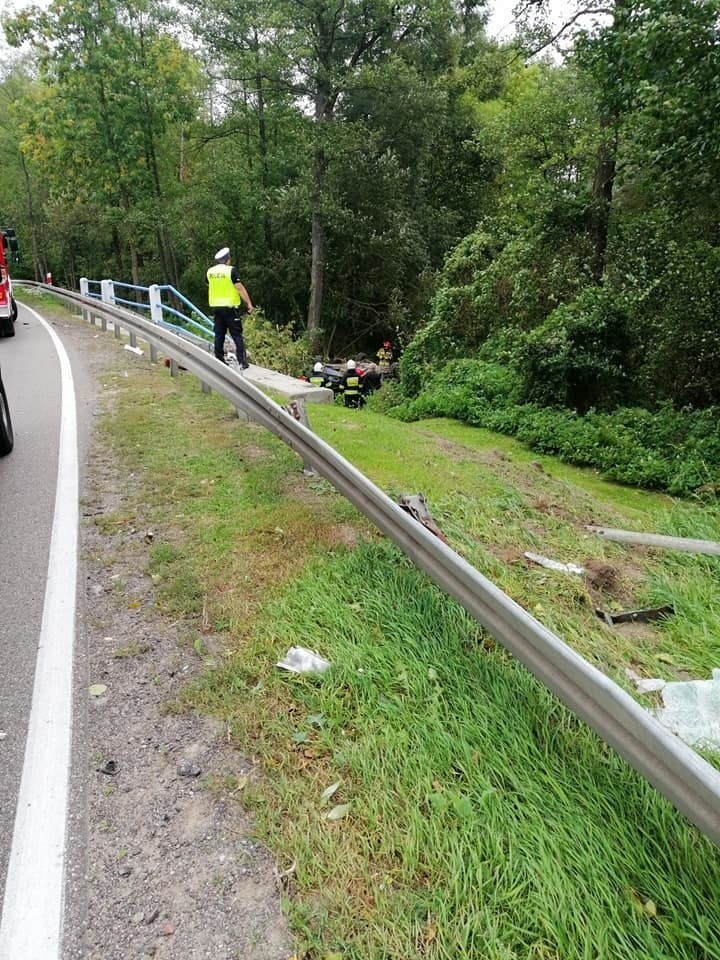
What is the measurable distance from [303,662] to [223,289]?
22.8 feet

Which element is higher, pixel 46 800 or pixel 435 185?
pixel 435 185

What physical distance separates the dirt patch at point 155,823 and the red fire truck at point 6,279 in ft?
44.7

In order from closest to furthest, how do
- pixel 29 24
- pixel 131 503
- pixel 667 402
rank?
pixel 131 503
pixel 667 402
pixel 29 24

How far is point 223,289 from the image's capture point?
28.9 ft

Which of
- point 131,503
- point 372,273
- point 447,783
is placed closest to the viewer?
point 447,783

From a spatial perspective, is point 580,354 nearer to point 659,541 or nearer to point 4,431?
point 659,541

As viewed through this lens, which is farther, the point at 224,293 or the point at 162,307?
the point at 162,307

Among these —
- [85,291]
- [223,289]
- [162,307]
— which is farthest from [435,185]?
[223,289]

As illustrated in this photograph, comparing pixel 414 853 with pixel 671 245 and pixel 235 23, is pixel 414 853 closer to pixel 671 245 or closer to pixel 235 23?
pixel 671 245

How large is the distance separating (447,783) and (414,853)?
0.31 metres

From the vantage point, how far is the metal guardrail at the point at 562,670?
174 cm

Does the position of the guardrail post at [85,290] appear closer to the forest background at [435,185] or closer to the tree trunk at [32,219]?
the forest background at [435,185]

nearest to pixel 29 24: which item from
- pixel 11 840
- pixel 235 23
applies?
pixel 235 23

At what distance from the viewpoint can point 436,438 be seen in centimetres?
878
